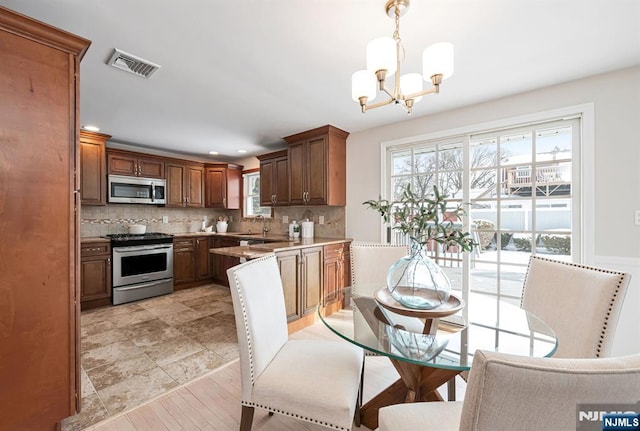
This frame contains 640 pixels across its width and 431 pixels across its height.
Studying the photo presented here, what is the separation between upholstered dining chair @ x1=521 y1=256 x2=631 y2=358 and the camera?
4.11ft

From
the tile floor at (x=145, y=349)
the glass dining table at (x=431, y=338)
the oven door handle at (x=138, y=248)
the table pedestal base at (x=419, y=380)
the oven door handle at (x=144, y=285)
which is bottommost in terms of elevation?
the tile floor at (x=145, y=349)

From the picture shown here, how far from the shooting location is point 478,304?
1.72 m

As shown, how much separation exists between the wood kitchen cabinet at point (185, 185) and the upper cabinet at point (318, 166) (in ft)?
6.99

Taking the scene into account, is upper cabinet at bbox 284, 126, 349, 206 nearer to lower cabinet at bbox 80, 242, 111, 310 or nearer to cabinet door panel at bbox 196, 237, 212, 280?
cabinet door panel at bbox 196, 237, 212, 280

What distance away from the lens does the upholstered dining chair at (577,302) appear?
1.25 metres

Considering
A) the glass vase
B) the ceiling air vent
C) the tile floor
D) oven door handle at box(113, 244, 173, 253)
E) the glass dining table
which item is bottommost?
the tile floor

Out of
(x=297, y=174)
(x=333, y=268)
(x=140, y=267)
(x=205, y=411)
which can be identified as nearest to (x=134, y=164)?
(x=140, y=267)

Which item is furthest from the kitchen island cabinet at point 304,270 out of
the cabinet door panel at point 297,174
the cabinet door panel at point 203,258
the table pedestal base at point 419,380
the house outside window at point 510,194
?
the cabinet door panel at point 203,258

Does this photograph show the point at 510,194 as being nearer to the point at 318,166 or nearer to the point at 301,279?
the point at 318,166

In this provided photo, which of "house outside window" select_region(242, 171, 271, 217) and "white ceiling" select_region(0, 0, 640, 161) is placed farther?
"house outside window" select_region(242, 171, 271, 217)

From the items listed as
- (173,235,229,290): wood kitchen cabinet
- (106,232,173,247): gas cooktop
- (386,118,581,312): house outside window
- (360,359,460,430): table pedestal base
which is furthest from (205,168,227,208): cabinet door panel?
(360,359,460,430): table pedestal base

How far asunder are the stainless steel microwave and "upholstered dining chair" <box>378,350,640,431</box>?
192 inches

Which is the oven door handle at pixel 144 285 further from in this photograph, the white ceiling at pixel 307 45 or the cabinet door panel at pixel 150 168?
the white ceiling at pixel 307 45

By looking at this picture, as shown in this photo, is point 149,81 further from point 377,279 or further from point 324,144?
point 377,279
